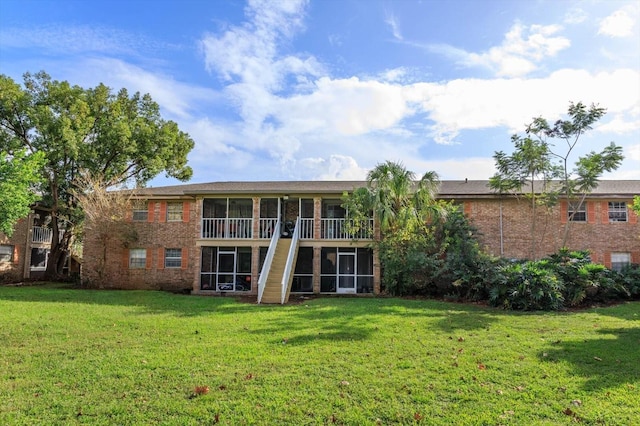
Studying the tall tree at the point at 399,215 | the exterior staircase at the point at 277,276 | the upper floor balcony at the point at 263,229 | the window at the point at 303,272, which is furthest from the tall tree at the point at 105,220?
the tall tree at the point at 399,215

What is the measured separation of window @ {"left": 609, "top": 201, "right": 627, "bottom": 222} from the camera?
1891 centimetres

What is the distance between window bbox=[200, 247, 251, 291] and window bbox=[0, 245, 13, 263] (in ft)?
45.5

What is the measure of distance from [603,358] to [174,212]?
19.0 meters

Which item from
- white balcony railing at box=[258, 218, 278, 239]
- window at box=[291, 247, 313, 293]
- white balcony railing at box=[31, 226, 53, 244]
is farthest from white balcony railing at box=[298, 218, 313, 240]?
white balcony railing at box=[31, 226, 53, 244]

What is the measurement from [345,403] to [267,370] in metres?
1.62

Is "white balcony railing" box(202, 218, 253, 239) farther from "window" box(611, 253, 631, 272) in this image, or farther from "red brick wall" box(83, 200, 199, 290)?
"window" box(611, 253, 631, 272)

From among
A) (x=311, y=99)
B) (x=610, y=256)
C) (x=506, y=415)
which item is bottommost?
(x=506, y=415)

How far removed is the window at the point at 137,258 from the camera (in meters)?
21.2

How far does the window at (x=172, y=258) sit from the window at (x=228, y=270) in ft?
4.87

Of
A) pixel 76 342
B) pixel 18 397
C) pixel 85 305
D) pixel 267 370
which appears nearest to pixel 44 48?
pixel 85 305

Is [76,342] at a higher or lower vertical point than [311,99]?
lower

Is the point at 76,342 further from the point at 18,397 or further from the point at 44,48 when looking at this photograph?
the point at 44,48

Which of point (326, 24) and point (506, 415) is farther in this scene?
point (326, 24)

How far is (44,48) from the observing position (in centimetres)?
1248
